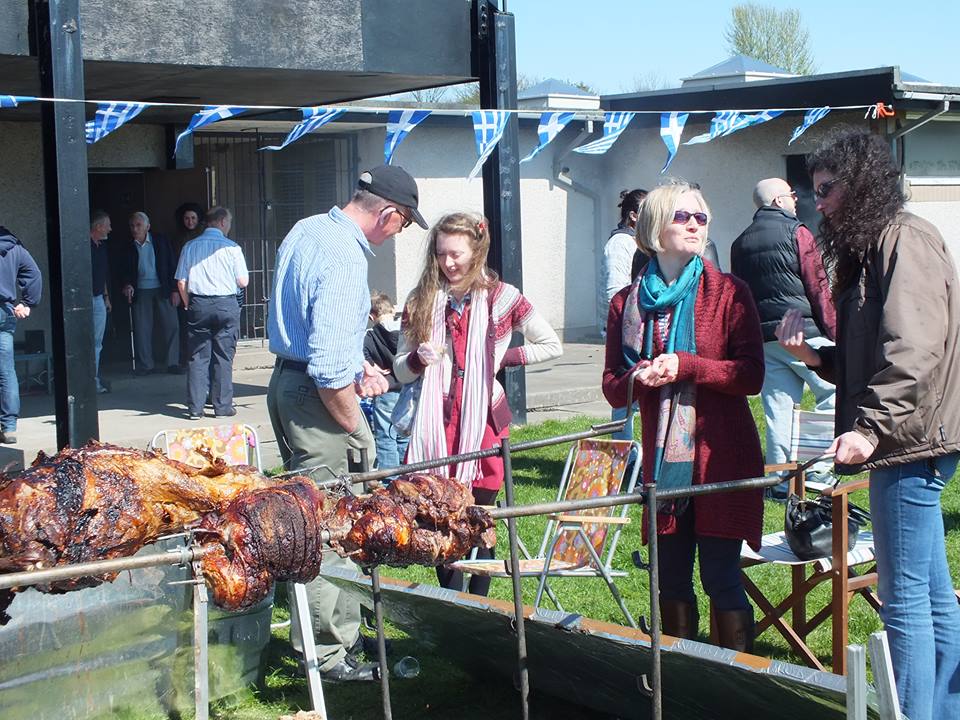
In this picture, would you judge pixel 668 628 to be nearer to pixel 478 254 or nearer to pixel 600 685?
pixel 600 685

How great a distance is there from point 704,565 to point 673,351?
75cm

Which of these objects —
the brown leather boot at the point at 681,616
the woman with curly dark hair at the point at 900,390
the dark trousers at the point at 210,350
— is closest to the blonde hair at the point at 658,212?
the woman with curly dark hair at the point at 900,390

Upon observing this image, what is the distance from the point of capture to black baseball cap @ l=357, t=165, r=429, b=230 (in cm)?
469

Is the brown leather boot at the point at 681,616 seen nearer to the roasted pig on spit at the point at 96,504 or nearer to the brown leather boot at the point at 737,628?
the brown leather boot at the point at 737,628

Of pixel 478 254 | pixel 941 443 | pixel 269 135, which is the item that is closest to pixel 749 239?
pixel 478 254

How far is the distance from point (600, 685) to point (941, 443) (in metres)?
1.35

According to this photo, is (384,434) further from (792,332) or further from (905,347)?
(905,347)

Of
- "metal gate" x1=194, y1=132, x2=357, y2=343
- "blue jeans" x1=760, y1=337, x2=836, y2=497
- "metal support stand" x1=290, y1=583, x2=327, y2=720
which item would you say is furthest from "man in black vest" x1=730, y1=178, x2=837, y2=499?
"metal gate" x1=194, y1=132, x2=357, y2=343

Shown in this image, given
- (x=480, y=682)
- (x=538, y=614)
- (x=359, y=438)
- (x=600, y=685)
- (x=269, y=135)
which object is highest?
(x=269, y=135)

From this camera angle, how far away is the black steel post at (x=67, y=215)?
6996mm

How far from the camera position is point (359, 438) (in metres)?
4.82

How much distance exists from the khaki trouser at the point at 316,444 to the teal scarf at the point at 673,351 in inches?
48.4

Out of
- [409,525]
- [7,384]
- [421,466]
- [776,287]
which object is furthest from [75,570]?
[7,384]

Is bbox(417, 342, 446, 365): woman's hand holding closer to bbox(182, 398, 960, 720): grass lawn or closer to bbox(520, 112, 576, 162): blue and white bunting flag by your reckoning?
bbox(182, 398, 960, 720): grass lawn
